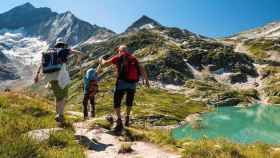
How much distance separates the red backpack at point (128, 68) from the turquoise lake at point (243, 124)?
239 ft

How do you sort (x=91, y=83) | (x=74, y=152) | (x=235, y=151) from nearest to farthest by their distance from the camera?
(x=74, y=152)
(x=235, y=151)
(x=91, y=83)

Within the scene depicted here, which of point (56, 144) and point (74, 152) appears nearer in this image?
point (74, 152)

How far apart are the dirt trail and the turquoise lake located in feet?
241

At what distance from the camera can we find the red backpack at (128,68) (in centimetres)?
1570

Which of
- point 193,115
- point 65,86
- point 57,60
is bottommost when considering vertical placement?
point 193,115

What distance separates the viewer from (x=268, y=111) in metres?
168

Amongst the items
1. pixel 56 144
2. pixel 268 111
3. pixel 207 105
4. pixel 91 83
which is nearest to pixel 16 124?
pixel 56 144

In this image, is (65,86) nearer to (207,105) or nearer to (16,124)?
(16,124)

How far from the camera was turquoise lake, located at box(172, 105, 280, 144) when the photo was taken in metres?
106

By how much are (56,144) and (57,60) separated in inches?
180

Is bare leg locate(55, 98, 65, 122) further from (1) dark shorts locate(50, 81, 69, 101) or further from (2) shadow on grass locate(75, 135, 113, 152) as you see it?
(2) shadow on grass locate(75, 135, 113, 152)

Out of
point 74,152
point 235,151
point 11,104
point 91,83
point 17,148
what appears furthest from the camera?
point 91,83

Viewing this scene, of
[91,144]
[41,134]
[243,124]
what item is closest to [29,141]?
[41,134]

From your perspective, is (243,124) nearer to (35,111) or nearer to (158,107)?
(158,107)
